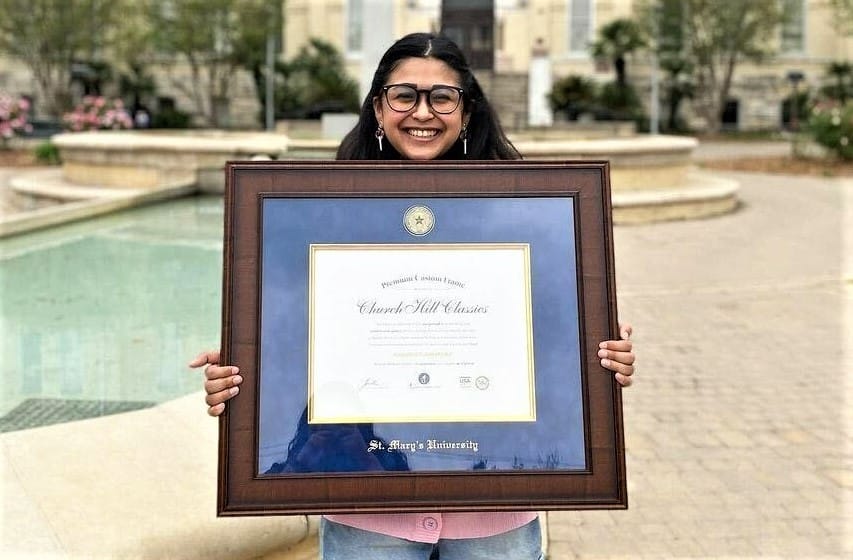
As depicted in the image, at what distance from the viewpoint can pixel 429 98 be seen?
2227 millimetres

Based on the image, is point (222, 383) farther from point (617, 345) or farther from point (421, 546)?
point (617, 345)

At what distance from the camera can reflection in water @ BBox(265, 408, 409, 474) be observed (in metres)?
1.93

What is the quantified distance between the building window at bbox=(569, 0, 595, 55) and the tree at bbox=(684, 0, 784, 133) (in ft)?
13.5

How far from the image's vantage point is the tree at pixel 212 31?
35250 millimetres

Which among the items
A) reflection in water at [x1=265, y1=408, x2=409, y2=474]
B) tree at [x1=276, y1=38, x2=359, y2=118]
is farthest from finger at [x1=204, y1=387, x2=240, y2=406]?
tree at [x1=276, y1=38, x2=359, y2=118]

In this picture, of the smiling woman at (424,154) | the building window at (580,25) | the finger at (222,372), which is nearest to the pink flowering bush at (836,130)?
the building window at (580,25)

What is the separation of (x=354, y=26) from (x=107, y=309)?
1356 inches

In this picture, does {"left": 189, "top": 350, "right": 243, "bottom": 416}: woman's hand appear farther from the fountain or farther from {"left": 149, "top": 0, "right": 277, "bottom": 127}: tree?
{"left": 149, "top": 0, "right": 277, "bottom": 127}: tree

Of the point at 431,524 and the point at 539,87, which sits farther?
the point at 539,87

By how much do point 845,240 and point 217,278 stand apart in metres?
8.03

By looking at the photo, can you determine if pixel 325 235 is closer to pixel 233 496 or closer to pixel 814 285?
pixel 233 496

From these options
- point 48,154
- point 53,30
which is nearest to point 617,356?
point 48,154

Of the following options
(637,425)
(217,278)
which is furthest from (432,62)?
(217,278)

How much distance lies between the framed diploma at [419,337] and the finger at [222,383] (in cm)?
3
